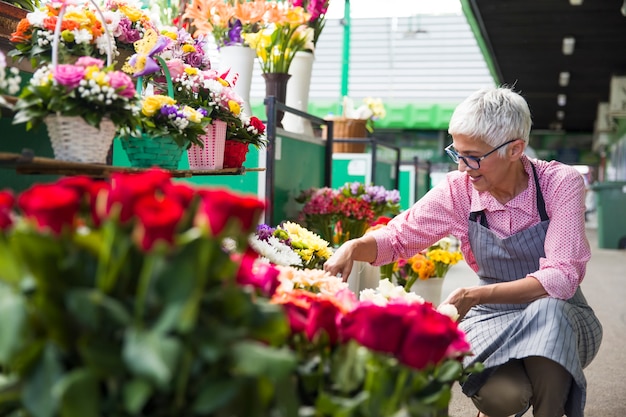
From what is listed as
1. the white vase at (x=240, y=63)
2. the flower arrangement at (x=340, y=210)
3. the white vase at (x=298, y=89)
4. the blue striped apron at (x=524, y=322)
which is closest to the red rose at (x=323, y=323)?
the blue striped apron at (x=524, y=322)

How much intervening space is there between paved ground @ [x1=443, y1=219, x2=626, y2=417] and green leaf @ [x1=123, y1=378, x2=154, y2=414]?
2.33 metres

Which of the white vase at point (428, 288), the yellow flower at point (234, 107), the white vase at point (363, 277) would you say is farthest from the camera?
→ the white vase at point (428, 288)

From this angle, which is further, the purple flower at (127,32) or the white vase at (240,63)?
the white vase at (240,63)

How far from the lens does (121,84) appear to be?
152 cm

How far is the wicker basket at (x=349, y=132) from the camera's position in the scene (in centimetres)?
530

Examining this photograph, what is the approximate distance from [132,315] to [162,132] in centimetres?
104

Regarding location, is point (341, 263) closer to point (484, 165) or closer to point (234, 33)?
point (484, 165)

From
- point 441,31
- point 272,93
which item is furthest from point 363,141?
point 441,31

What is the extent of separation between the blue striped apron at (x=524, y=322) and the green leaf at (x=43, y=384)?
1545 millimetres

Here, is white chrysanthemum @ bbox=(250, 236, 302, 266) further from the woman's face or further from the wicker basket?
the wicker basket

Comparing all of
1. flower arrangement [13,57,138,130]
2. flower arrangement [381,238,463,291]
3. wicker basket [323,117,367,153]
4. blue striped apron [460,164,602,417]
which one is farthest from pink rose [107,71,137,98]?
wicker basket [323,117,367,153]

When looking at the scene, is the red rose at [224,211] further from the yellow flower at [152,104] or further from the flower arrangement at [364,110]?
the flower arrangement at [364,110]

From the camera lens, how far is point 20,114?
1474mm

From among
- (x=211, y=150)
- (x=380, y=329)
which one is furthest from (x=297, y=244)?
(x=380, y=329)
